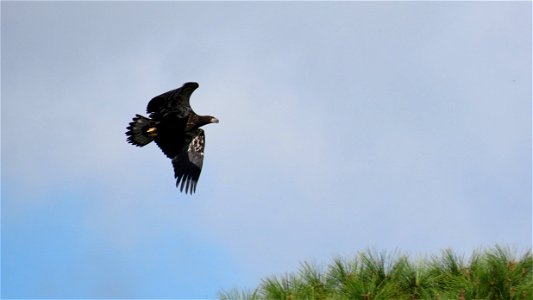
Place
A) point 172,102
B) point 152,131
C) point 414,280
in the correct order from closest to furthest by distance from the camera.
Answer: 1. point 414,280
2. point 172,102
3. point 152,131

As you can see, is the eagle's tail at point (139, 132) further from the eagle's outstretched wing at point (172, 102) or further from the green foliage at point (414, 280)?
the green foliage at point (414, 280)

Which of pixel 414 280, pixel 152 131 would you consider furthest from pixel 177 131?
pixel 414 280

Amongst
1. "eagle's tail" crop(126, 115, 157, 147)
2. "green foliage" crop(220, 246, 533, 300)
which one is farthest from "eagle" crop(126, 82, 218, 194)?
"green foliage" crop(220, 246, 533, 300)

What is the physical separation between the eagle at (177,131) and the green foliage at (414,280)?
636cm

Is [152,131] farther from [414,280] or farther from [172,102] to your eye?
[414,280]

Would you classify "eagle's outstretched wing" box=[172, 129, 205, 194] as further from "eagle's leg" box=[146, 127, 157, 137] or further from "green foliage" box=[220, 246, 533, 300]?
"green foliage" box=[220, 246, 533, 300]

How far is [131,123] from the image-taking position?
1791 cm

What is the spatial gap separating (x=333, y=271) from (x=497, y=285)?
158 centimetres

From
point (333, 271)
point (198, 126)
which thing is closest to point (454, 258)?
point (333, 271)

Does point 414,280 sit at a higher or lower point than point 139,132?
lower

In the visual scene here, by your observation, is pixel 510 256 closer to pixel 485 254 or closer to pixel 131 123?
pixel 485 254

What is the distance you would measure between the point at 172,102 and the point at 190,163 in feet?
4.10

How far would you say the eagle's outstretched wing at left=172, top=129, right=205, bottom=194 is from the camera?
59.3 feet

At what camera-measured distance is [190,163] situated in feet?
59.6
